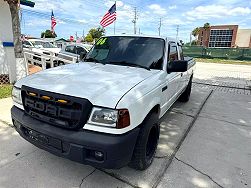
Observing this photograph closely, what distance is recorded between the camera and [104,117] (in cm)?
220

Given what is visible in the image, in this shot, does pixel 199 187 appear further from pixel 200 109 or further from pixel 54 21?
pixel 54 21

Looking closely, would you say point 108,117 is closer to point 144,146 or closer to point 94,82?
point 94,82

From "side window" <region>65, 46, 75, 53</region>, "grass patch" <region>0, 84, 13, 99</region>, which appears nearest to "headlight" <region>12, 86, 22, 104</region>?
"grass patch" <region>0, 84, 13, 99</region>

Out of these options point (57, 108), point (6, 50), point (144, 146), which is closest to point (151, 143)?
point (144, 146)

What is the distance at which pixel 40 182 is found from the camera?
265cm

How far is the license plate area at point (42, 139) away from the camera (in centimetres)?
234

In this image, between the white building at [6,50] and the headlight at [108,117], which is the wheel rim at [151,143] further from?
the white building at [6,50]

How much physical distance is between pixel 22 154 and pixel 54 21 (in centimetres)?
2647

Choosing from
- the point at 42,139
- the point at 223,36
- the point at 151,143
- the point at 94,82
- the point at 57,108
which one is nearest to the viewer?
the point at 57,108

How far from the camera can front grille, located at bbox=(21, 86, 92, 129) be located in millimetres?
2198

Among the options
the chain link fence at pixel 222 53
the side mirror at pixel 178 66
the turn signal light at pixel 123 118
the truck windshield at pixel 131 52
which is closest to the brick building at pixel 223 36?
the chain link fence at pixel 222 53

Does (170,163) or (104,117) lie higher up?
(104,117)

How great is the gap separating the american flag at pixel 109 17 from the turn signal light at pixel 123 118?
14666mm

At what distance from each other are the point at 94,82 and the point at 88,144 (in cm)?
77
